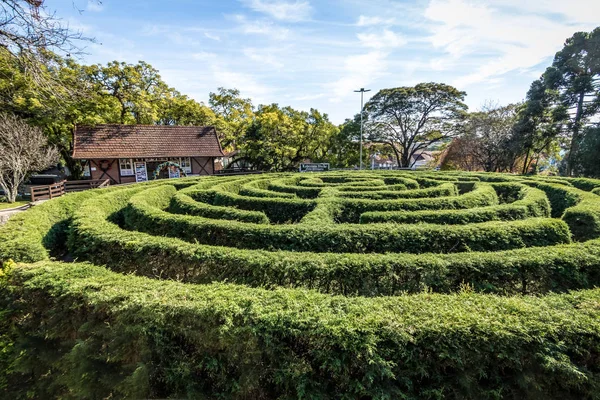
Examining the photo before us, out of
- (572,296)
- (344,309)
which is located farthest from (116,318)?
(572,296)

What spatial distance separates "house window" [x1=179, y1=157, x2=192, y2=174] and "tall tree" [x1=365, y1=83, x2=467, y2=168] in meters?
21.1

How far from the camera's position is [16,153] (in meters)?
18.0

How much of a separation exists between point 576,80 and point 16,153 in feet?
133

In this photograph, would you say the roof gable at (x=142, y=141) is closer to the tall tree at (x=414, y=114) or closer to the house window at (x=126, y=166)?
the house window at (x=126, y=166)

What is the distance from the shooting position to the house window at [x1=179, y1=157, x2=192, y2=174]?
2758 centimetres

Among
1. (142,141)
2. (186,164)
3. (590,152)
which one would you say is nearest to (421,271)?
(590,152)

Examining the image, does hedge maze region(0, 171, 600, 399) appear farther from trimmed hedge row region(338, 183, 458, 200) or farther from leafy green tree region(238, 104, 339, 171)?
leafy green tree region(238, 104, 339, 171)

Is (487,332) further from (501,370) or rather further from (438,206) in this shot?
(438,206)

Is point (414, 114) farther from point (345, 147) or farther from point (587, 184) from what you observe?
point (587, 184)

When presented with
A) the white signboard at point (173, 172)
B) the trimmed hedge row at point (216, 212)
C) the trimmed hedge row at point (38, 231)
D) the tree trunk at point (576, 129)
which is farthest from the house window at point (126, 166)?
the tree trunk at point (576, 129)

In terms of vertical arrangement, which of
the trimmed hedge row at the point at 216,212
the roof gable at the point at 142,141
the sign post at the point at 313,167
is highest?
the roof gable at the point at 142,141

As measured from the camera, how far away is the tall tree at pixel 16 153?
17.7 m

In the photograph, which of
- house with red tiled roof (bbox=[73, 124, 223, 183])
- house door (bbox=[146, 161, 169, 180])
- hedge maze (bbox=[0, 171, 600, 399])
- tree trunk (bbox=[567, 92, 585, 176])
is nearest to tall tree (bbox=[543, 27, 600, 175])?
tree trunk (bbox=[567, 92, 585, 176])

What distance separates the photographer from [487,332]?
3039mm
